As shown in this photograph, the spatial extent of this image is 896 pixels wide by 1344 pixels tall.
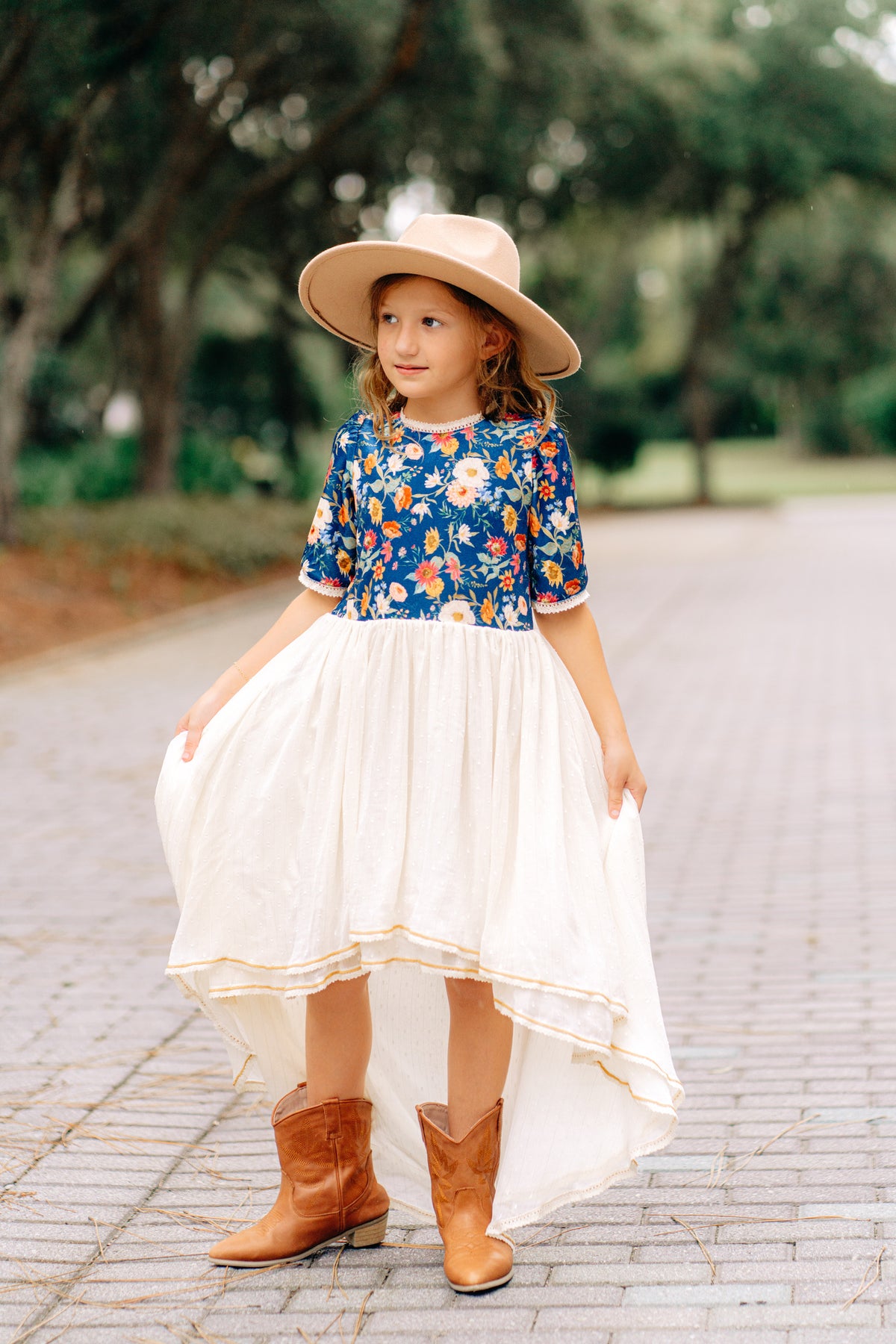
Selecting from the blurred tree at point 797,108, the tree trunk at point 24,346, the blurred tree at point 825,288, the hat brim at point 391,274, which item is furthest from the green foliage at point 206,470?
the hat brim at point 391,274

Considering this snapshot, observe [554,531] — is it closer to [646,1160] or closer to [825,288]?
[646,1160]

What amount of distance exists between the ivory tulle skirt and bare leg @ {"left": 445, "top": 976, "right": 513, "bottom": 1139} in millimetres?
98

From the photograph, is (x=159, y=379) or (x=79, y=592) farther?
(x=159, y=379)

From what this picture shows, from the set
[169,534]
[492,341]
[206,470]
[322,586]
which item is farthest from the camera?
[206,470]

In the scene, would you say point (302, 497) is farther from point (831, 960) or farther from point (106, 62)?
point (831, 960)

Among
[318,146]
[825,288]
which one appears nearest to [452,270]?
[318,146]

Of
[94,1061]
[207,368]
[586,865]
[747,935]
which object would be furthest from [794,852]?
[207,368]

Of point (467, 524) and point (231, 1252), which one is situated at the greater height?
point (467, 524)

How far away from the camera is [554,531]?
277 centimetres

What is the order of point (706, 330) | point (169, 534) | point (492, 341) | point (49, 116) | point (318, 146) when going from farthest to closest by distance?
point (706, 330), point (318, 146), point (169, 534), point (49, 116), point (492, 341)

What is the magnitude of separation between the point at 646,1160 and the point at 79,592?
12.2m

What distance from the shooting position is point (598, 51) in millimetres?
19109

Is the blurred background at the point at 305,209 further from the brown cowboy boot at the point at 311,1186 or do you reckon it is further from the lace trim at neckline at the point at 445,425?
the brown cowboy boot at the point at 311,1186

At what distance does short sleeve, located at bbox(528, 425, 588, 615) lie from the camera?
2.76 metres
